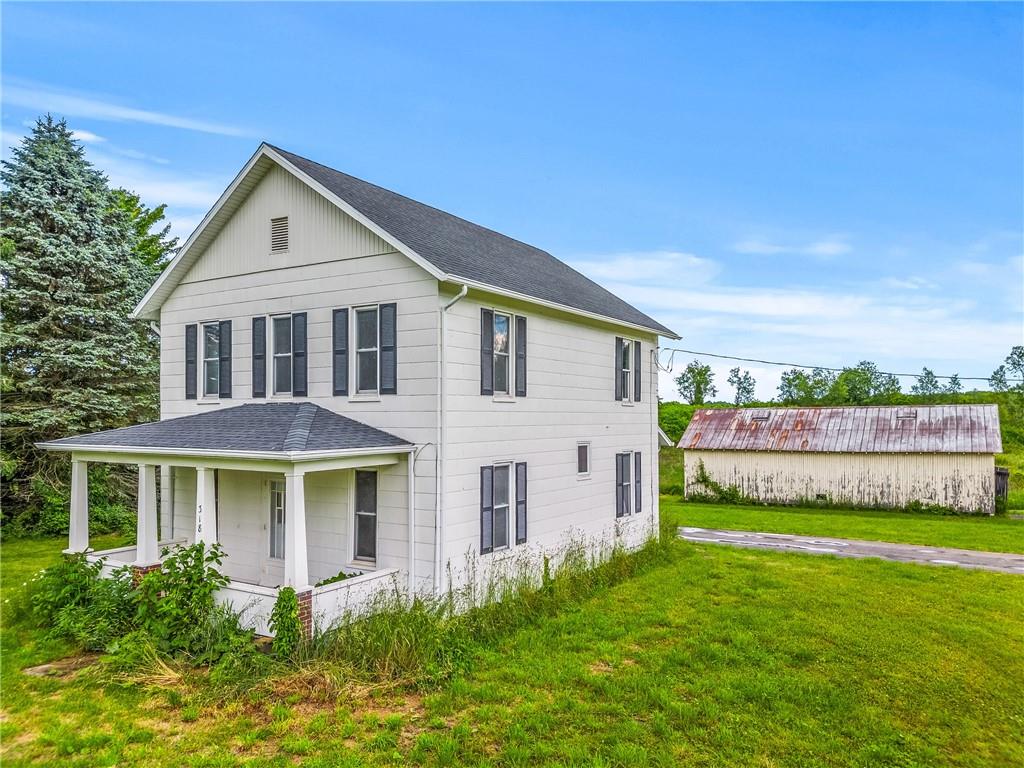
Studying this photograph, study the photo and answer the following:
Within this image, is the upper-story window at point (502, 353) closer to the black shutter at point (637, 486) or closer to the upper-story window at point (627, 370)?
the upper-story window at point (627, 370)

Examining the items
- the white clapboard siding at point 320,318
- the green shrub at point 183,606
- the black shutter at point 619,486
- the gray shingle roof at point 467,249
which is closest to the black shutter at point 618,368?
the gray shingle roof at point 467,249

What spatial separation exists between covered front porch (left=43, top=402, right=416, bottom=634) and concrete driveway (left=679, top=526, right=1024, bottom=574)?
1132 centimetres

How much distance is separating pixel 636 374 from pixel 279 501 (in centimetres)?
957

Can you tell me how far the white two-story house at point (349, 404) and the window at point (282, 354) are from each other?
1.5 inches

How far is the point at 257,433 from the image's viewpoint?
29.7 ft

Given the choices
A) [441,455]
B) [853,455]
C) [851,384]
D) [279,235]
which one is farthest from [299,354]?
[851,384]

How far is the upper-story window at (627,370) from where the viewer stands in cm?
1512

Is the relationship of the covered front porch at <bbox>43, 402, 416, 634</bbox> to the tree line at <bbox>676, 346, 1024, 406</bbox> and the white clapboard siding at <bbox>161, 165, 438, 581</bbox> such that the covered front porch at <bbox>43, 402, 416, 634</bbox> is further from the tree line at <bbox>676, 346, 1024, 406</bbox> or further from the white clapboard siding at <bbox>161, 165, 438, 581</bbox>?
the tree line at <bbox>676, 346, 1024, 406</bbox>

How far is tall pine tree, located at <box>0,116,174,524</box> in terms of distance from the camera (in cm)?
1708

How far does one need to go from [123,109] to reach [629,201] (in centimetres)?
1590

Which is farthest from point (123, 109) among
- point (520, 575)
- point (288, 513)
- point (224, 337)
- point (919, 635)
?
point (919, 635)

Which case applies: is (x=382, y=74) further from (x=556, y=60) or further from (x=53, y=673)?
(x=53, y=673)

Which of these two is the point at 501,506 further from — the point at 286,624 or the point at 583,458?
the point at 286,624

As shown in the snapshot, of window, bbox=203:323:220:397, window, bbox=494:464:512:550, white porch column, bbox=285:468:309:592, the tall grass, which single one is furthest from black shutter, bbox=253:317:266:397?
the tall grass
